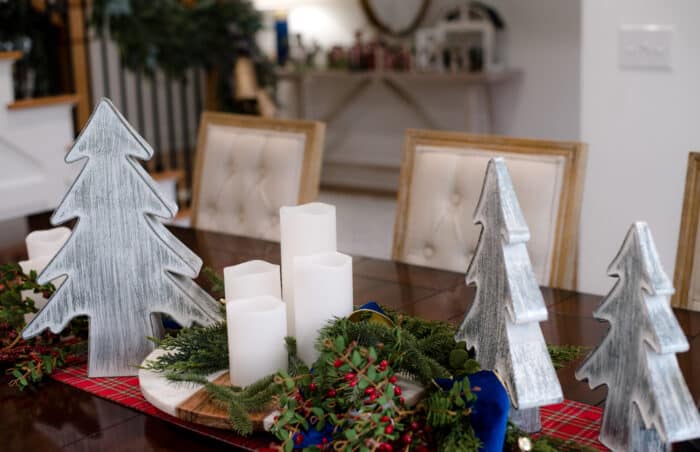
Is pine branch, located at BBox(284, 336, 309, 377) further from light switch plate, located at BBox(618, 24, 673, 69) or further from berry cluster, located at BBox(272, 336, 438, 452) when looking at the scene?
light switch plate, located at BBox(618, 24, 673, 69)

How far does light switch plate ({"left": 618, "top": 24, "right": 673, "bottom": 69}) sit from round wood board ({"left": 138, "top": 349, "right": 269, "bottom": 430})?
1958 mm

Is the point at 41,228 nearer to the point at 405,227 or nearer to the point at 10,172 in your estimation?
the point at 405,227

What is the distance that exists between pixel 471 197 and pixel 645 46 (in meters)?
1.08

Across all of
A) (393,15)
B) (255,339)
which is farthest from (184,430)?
(393,15)

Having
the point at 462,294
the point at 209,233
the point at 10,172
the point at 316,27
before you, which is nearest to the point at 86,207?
the point at 462,294

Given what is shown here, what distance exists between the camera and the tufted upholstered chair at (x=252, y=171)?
86.1 inches

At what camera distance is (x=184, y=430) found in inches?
42.7

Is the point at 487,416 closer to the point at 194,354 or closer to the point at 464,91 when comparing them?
the point at 194,354

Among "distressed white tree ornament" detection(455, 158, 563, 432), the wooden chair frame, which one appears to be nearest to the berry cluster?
"distressed white tree ornament" detection(455, 158, 563, 432)

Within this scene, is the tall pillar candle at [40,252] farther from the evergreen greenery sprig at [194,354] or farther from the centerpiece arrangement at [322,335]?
the evergreen greenery sprig at [194,354]

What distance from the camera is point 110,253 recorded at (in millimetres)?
1248

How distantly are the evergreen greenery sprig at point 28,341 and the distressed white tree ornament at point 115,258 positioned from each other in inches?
2.1

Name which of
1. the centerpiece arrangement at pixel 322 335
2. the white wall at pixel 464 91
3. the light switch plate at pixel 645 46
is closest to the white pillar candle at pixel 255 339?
the centerpiece arrangement at pixel 322 335

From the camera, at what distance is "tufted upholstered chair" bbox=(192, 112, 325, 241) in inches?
86.1
